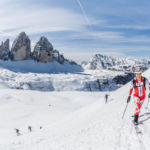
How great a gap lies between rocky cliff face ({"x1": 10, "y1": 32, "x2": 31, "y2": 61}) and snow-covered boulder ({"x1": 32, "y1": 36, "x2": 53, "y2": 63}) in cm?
1237

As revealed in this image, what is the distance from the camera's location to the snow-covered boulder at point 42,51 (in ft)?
607

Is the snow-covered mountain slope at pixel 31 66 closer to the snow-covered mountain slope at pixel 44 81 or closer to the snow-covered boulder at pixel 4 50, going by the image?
the snow-covered mountain slope at pixel 44 81

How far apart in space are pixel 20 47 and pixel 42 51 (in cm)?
2307

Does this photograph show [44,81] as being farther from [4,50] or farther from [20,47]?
[4,50]

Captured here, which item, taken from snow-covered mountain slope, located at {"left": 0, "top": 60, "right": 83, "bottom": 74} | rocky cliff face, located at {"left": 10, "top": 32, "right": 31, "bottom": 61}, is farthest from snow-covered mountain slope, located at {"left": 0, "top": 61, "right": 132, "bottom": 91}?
rocky cliff face, located at {"left": 10, "top": 32, "right": 31, "bottom": 61}

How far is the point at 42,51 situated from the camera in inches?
7298

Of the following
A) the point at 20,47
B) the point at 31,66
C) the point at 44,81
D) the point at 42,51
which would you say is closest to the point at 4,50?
the point at 20,47

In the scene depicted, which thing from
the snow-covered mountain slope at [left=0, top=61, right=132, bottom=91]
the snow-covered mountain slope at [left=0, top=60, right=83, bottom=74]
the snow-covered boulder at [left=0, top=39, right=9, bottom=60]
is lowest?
the snow-covered mountain slope at [left=0, top=61, right=132, bottom=91]

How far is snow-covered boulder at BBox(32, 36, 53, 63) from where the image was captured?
185 metres

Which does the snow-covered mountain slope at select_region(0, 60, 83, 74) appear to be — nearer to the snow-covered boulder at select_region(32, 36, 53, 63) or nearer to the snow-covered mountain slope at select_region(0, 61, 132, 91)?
the snow-covered mountain slope at select_region(0, 61, 132, 91)

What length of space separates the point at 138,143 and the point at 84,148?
8.07ft

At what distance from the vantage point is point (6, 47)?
552ft

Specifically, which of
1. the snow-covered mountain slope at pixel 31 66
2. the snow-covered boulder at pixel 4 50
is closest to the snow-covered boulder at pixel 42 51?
the snow-covered mountain slope at pixel 31 66

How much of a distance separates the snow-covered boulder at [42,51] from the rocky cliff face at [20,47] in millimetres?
12367
